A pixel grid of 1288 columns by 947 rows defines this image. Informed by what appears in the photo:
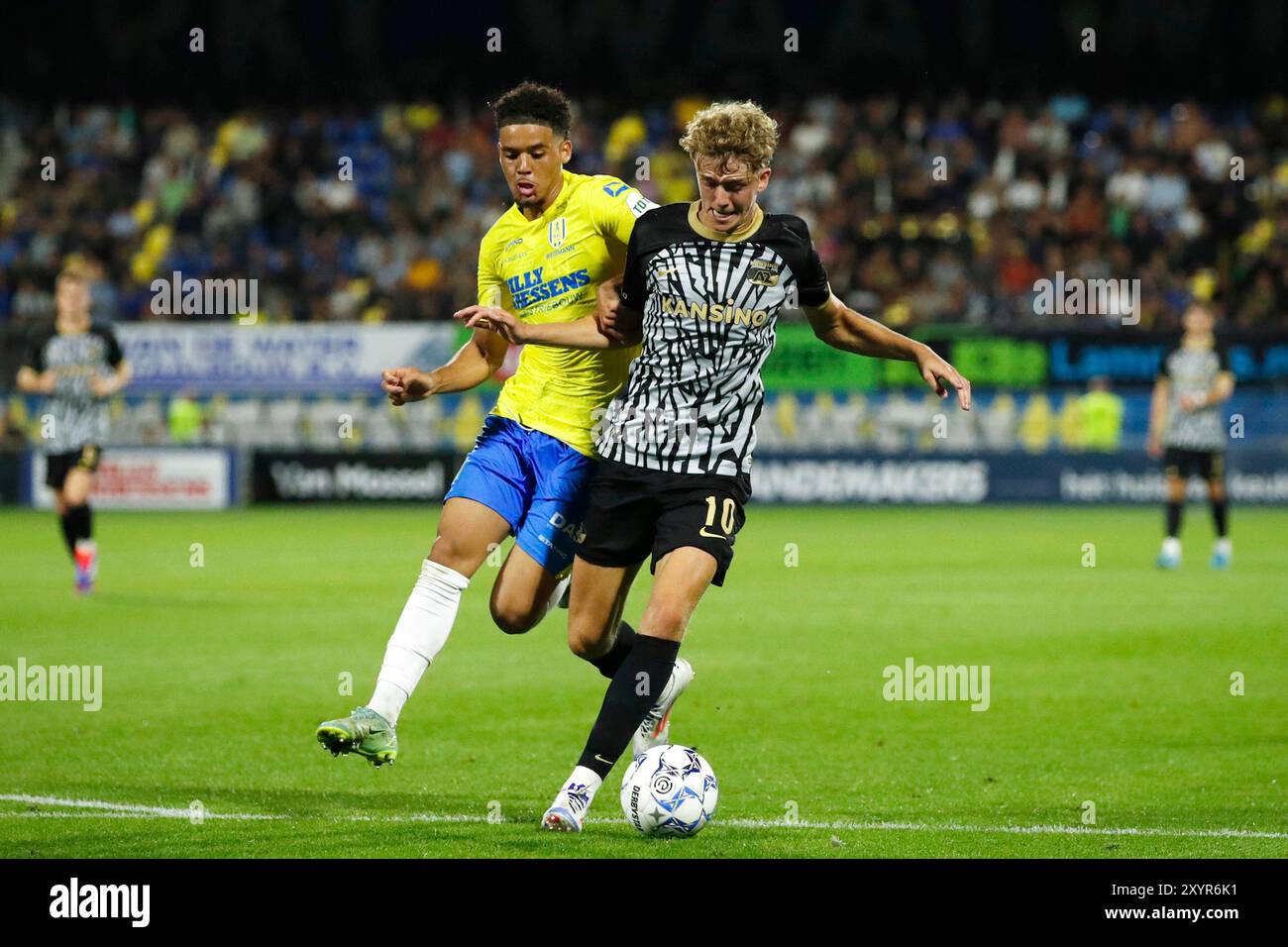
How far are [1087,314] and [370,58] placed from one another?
558 inches

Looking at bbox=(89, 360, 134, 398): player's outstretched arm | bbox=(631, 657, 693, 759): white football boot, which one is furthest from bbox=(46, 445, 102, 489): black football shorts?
bbox=(631, 657, 693, 759): white football boot

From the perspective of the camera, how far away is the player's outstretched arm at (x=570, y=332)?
248 inches

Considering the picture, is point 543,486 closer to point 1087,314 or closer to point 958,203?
point 1087,314

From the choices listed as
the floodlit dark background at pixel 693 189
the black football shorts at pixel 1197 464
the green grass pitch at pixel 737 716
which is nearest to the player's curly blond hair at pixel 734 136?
the green grass pitch at pixel 737 716

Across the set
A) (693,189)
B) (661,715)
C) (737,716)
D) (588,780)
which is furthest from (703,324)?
(693,189)

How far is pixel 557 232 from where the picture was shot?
277 inches

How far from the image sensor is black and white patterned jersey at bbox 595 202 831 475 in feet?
20.1

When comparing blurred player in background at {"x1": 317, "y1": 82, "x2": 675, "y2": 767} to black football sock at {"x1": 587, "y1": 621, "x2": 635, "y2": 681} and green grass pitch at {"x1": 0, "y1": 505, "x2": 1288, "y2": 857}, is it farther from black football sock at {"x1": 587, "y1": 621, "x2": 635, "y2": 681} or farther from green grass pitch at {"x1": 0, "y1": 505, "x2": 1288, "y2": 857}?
green grass pitch at {"x1": 0, "y1": 505, "x2": 1288, "y2": 857}

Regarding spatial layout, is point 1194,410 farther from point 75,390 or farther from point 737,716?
point 75,390

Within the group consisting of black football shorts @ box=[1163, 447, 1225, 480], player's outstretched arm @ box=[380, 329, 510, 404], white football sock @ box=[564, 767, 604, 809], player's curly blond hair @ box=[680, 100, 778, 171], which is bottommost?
white football sock @ box=[564, 767, 604, 809]

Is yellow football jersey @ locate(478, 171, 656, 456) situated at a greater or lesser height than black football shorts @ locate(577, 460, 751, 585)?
greater

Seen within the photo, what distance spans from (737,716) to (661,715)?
1.98 metres

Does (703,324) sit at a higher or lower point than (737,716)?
higher

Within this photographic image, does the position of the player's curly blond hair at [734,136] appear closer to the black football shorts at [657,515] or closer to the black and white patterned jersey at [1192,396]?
the black football shorts at [657,515]
